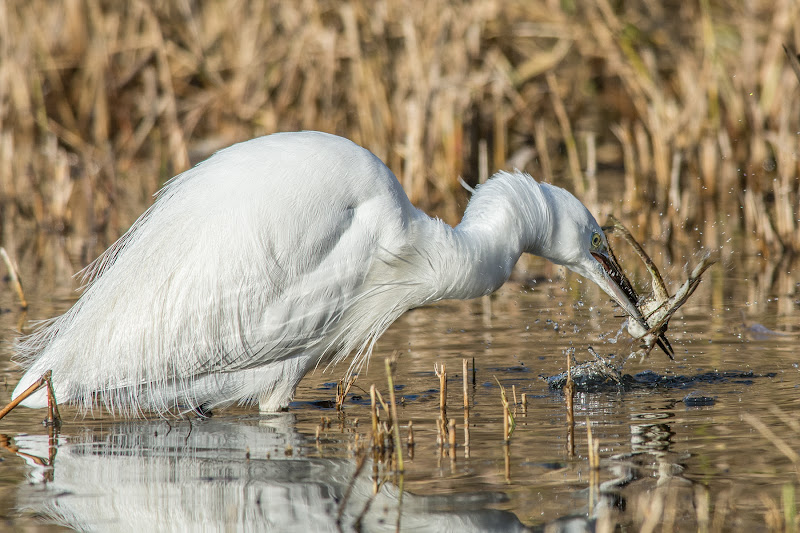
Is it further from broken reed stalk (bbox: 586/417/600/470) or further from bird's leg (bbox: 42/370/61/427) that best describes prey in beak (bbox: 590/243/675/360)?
bird's leg (bbox: 42/370/61/427)

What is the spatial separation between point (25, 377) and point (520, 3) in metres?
6.34

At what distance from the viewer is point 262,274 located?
163 inches

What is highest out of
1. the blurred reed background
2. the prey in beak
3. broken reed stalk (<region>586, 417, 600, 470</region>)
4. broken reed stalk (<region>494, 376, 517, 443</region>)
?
the blurred reed background

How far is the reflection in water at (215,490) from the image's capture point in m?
2.90

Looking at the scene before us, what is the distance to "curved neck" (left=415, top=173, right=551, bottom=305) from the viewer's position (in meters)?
4.34

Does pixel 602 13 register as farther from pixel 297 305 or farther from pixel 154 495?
pixel 154 495

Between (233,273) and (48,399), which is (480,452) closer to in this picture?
(233,273)

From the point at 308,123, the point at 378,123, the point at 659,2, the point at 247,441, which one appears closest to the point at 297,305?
the point at 247,441

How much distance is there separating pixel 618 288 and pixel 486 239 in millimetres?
709

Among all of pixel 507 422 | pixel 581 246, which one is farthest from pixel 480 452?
pixel 581 246

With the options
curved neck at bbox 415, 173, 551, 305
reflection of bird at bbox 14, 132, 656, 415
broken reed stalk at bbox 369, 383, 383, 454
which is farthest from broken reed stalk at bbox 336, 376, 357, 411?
broken reed stalk at bbox 369, 383, 383, 454

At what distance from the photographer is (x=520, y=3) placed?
9438 mm

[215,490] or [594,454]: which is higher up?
[594,454]

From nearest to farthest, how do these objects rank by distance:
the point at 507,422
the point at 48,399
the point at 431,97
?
the point at 507,422, the point at 48,399, the point at 431,97
